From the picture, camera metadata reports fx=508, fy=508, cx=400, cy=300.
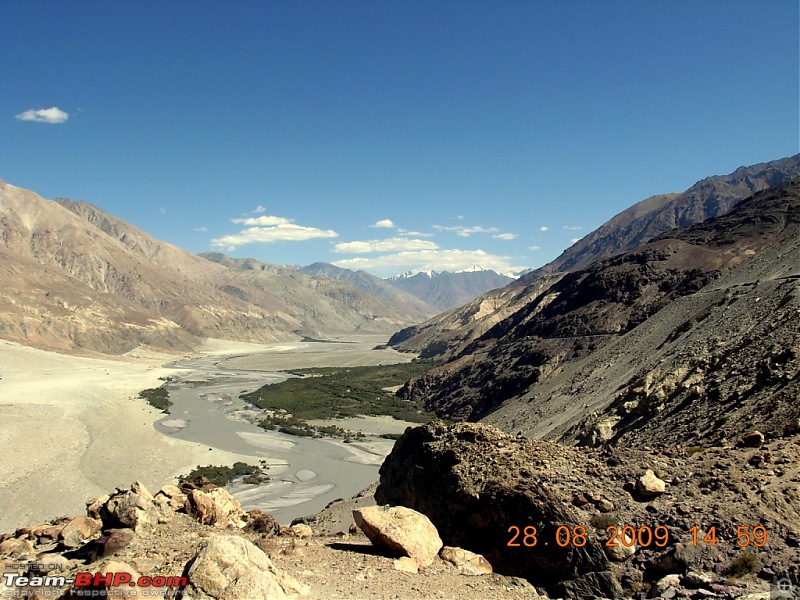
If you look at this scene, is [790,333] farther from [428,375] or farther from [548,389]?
[428,375]

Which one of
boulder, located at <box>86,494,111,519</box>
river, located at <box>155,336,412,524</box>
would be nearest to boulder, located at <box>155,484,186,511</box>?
boulder, located at <box>86,494,111,519</box>

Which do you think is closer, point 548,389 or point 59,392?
point 548,389

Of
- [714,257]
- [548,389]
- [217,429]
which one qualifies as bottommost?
[217,429]

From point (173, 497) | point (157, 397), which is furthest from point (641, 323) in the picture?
point (157, 397)

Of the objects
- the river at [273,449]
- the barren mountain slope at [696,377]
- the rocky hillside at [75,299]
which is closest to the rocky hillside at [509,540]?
the barren mountain slope at [696,377]

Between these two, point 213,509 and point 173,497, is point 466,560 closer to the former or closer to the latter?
point 213,509

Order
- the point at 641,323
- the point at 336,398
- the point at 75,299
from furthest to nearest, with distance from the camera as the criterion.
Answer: the point at 75,299 < the point at 336,398 < the point at 641,323

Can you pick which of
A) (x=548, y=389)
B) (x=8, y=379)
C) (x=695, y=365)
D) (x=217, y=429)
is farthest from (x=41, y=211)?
(x=695, y=365)
